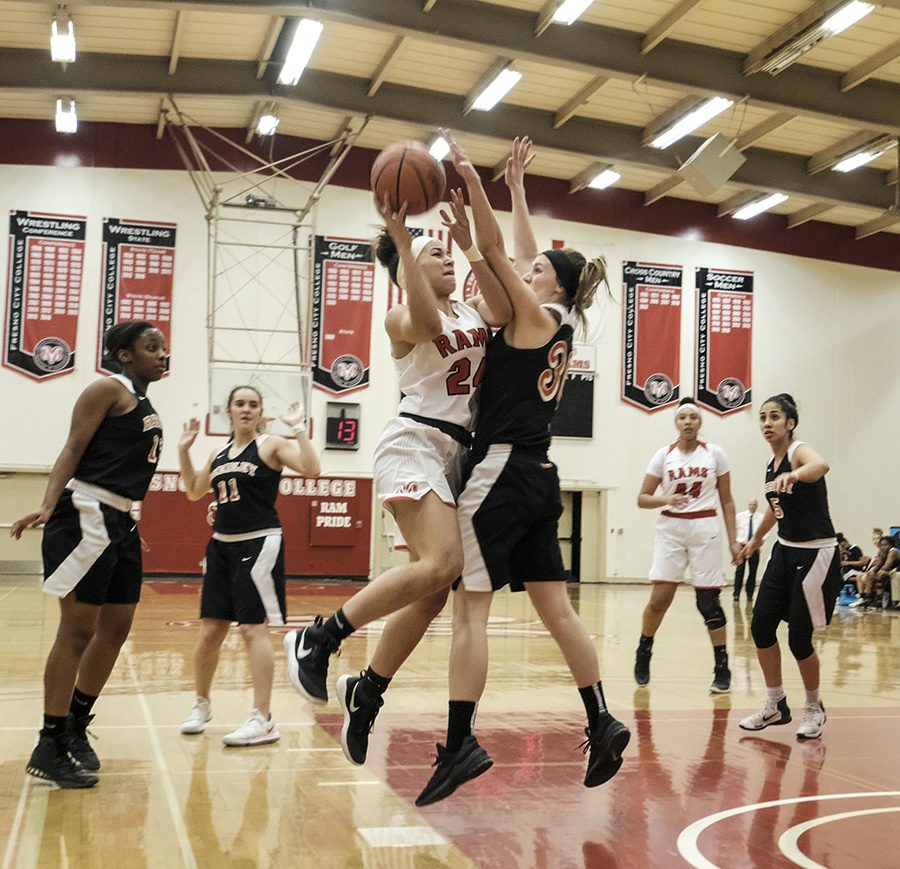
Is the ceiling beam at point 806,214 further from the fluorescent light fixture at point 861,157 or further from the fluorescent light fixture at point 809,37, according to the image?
the fluorescent light fixture at point 809,37

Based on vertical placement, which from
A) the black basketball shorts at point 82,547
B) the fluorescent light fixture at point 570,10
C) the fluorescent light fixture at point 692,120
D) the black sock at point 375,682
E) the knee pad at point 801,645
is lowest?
the knee pad at point 801,645

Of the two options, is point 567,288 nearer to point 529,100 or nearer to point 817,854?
point 817,854

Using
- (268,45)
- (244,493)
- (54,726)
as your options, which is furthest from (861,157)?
(54,726)

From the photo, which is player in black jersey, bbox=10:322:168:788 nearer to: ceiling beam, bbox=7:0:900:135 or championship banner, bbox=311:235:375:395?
ceiling beam, bbox=7:0:900:135

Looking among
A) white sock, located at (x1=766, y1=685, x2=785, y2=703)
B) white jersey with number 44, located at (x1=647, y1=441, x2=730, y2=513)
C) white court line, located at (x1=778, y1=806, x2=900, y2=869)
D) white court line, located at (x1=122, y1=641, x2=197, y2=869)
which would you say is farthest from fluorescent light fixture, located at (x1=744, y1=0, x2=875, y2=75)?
white court line, located at (x1=122, y1=641, x2=197, y2=869)

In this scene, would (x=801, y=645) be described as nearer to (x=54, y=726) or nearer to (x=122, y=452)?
(x=122, y=452)

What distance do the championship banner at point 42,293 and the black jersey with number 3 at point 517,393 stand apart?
14841 mm

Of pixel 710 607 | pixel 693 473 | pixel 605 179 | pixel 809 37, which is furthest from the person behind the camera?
pixel 605 179

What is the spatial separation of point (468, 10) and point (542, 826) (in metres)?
11.7

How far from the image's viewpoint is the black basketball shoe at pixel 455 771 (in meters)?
3.65

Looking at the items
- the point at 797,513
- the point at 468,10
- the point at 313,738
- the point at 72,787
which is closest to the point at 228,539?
the point at 313,738

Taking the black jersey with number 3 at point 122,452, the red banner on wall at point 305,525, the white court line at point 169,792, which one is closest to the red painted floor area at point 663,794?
the white court line at point 169,792

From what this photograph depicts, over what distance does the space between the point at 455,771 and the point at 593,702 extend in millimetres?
591

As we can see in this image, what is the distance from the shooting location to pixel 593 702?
12.9 feet
